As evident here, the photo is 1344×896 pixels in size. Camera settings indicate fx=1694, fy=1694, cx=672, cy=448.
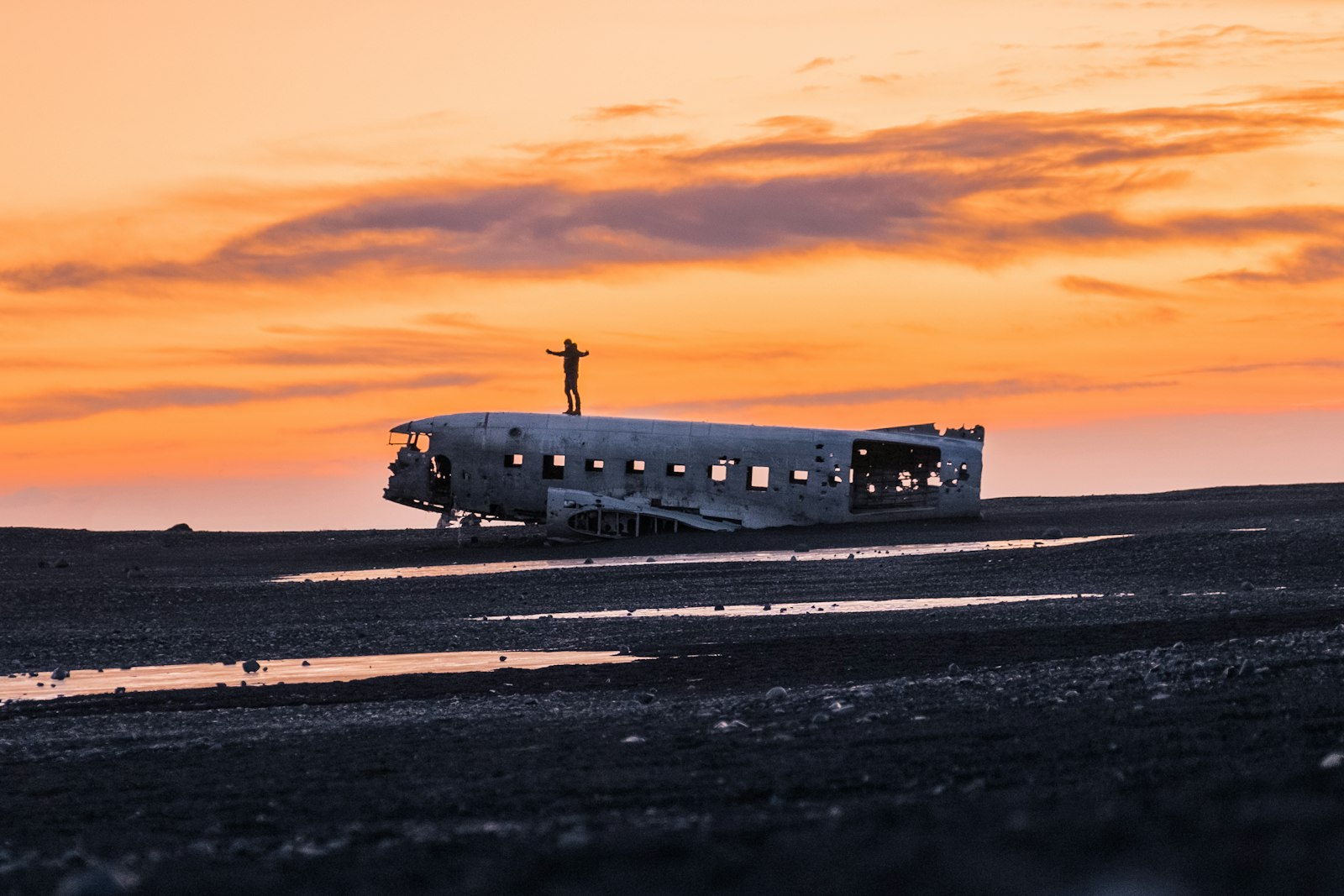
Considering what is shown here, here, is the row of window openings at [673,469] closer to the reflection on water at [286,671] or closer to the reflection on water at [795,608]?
the reflection on water at [795,608]

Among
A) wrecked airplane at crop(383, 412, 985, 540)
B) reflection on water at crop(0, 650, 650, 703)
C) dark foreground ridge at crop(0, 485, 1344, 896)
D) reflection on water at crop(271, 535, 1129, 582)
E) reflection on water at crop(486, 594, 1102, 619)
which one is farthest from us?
wrecked airplane at crop(383, 412, 985, 540)

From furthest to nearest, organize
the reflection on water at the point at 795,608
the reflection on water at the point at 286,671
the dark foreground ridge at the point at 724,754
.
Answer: the reflection on water at the point at 795,608 < the reflection on water at the point at 286,671 < the dark foreground ridge at the point at 724,754

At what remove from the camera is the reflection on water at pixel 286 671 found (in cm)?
1836

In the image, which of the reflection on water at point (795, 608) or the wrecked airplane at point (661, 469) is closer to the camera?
the reflection on water at point (795, 608)

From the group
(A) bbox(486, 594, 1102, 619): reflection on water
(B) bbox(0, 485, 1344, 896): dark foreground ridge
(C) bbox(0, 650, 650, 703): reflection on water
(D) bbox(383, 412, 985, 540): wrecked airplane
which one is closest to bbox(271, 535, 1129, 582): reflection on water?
(D) bbox(383, 412, 985, 540): wrecked airplane

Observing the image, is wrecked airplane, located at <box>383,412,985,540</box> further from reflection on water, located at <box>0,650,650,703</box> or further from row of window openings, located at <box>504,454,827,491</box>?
reflection on water, located at <box>0,650,650,703</box>

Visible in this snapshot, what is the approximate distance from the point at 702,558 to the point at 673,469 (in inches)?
396

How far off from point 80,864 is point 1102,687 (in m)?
8.13

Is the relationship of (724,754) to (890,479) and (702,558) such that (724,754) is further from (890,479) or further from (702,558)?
(890,479)

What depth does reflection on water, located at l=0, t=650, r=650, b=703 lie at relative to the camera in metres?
18.4

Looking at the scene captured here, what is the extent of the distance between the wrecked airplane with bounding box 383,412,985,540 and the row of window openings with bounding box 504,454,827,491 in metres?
0.03

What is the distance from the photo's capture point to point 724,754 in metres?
10.9

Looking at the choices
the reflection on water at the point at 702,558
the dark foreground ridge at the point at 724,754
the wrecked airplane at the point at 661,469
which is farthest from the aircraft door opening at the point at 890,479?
the dark foreground ridge at the point at 724,754

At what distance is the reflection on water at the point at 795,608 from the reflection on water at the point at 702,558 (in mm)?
10994
